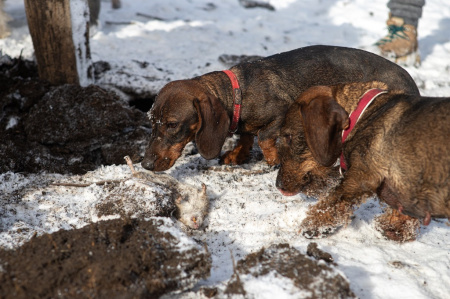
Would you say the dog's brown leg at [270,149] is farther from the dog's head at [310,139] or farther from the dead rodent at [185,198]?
the dead rodent at [185,198]

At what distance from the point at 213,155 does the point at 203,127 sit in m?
0.30

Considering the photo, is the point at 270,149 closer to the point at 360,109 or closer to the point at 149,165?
the point at 149,165

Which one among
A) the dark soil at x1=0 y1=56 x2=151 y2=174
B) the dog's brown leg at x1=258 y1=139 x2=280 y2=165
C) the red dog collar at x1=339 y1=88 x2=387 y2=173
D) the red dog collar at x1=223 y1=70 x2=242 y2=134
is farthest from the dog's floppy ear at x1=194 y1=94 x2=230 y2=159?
the red dog collar at x1=339 y1=88 x2=387 y2=173

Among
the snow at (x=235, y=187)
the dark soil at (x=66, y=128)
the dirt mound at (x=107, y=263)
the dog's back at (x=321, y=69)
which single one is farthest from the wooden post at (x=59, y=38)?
the dirt mound at (x=107, y=263)

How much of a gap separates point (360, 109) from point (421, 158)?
0.61 metres

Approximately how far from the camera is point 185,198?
3789 mm

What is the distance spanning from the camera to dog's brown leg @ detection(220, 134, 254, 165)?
5035 millimetres

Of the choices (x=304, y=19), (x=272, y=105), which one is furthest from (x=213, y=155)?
(x=304, y=19)

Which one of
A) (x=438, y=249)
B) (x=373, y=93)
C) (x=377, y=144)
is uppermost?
(x=373, y=93)

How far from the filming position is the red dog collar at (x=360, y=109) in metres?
3.25

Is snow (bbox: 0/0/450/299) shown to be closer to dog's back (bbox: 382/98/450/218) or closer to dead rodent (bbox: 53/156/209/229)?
dead rodent (bbox: 53/156/209/229)

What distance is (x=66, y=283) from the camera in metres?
2.19

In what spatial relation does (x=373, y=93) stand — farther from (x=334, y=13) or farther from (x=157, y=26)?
(x=334, y=13)

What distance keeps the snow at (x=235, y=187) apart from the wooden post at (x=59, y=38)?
525 millimetres
